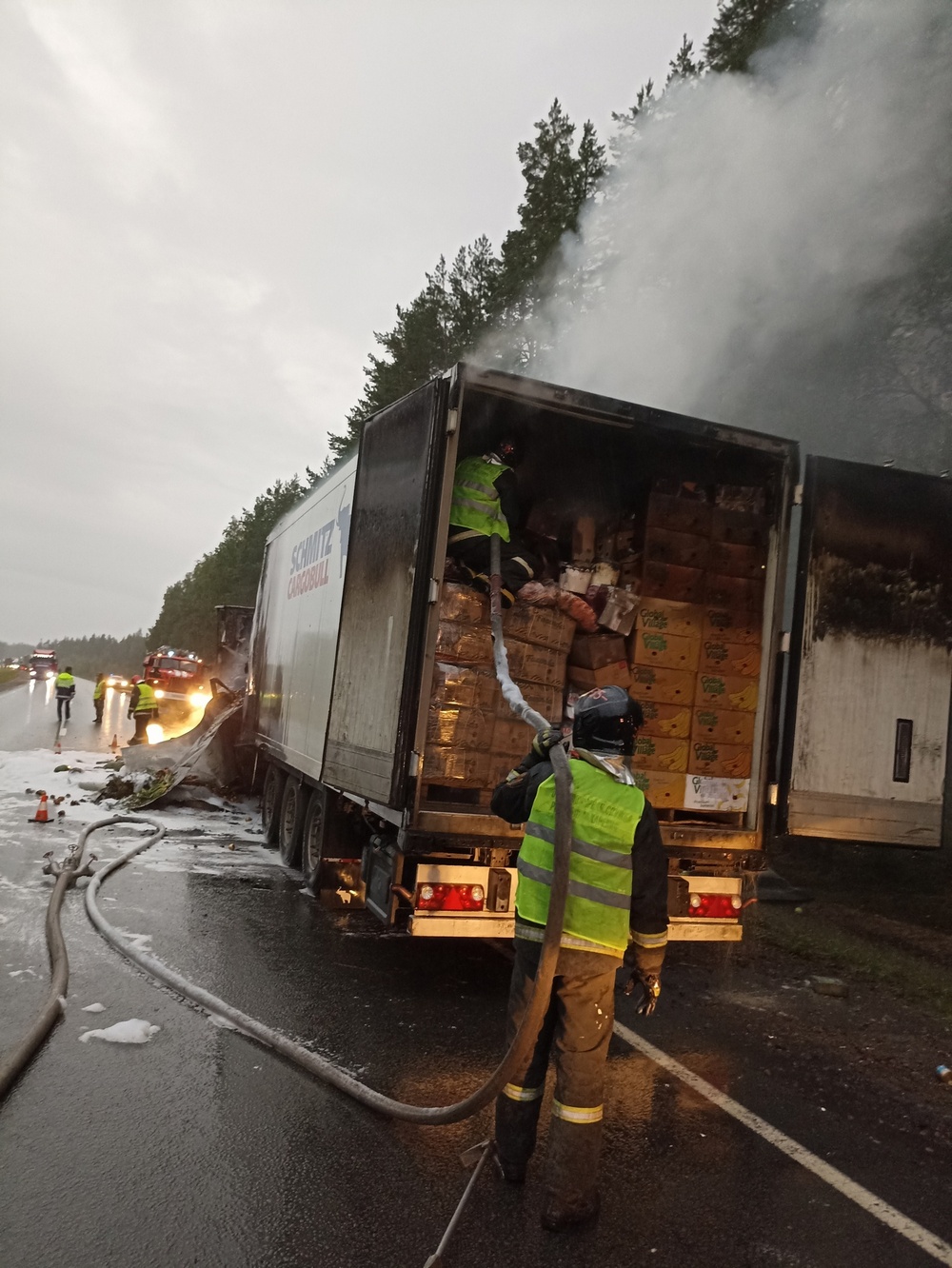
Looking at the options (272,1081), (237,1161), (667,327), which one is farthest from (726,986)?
(667,327)

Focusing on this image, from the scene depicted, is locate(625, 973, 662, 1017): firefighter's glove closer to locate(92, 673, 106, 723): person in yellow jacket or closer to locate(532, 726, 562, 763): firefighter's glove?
locate(532, 726, 562, 763): firefighter's glove

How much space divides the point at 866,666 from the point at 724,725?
37.6 inches

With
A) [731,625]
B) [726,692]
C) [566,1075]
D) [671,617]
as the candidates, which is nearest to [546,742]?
[566,1075]

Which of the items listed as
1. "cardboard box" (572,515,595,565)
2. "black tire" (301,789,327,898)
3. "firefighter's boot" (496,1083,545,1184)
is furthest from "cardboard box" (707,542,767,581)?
"firefighter's boot" (496,1083,545,1184)

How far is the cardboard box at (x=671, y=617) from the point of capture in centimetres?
595

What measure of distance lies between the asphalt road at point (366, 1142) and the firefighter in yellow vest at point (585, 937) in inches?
8.5

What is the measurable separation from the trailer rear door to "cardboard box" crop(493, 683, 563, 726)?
663 millimetres

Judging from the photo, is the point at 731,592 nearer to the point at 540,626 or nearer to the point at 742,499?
the point at 742,499

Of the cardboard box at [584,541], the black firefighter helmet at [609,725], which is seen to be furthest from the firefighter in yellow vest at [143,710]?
the black firefighter helmet at [609,725]

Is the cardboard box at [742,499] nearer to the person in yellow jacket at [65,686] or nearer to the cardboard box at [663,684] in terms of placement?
the cardboard box at [663,684]

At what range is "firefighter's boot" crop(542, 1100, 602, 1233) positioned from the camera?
121 inches

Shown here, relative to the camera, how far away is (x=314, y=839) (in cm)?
768

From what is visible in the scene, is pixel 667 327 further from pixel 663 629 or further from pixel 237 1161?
pixel 237 1161

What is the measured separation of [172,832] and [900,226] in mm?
11611
